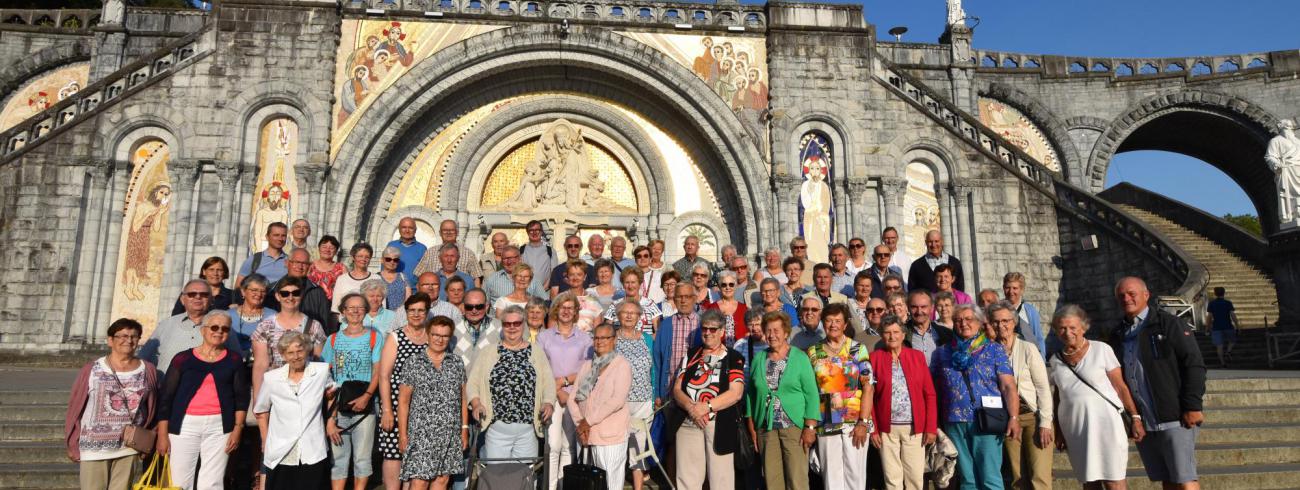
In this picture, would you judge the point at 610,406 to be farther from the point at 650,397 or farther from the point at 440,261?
the point at 440,261

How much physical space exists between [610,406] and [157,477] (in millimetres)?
3198

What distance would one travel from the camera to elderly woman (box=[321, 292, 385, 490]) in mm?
5191

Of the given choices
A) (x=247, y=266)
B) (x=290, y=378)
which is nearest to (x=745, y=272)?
(x=290, y=378)

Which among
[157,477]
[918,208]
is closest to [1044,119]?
[918,208]

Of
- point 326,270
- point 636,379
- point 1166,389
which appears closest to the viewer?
point 1166,389

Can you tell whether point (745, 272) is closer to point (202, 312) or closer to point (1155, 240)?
point (202, 312)

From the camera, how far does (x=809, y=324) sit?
5668 millimetres

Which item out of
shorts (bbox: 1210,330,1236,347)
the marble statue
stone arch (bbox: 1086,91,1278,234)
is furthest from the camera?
stone arch (bbox: 1086,91,1278,234)

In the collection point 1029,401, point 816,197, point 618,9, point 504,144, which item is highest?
point 618,9

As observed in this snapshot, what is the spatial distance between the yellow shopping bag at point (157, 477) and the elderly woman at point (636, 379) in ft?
9.97

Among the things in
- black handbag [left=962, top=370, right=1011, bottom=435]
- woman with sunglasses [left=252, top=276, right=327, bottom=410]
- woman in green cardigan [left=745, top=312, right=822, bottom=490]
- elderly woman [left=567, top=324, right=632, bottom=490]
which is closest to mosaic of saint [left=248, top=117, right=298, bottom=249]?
woman with sunglasses [left=252, top=276, right=327, bottom=410]

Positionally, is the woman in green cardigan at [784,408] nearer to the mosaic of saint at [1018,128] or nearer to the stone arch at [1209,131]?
the mosaic of saint at [1018,128]

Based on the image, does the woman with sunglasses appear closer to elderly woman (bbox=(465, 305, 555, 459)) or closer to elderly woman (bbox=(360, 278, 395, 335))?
elderly woman (bbox=(360, 278, 395, 335))

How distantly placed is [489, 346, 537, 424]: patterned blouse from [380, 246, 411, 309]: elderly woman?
2443 mm
